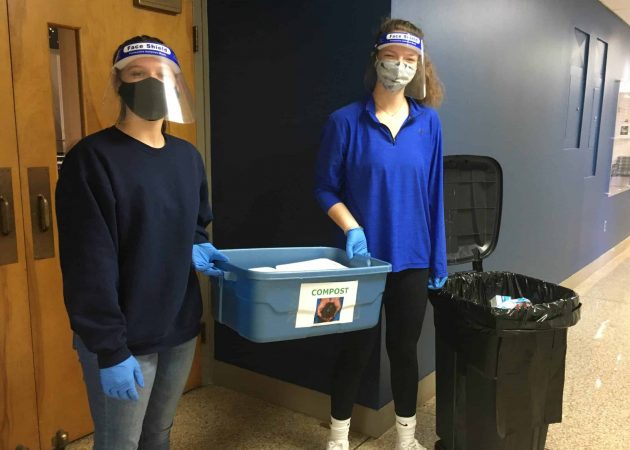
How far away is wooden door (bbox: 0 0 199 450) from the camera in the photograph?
181 cm

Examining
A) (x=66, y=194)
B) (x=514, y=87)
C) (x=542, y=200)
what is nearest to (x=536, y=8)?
(x=514, y=87)

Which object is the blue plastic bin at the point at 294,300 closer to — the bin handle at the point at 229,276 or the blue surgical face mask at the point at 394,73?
the bin handle at the point at 229,276

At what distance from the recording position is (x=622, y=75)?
16.7 feet

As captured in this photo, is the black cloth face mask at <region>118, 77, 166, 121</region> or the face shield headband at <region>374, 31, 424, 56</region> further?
the face shield headband at <region>374, 31, 424, 56</region>

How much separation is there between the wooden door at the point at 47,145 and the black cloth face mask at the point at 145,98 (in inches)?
21.9

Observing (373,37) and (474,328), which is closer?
(474,328)

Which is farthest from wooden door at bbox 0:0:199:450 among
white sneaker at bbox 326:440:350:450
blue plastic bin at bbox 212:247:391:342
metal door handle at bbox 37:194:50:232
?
white sneaker at bbox 326:440:350:450

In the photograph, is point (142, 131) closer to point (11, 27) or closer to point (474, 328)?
point (11, 27)

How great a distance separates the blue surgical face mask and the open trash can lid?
1.94 ft

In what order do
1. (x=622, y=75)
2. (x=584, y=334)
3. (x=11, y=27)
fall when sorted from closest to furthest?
(x=11, y=27), (x=584, y=334), (x=622, y=75)

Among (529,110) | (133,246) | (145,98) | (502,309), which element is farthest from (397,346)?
(529,110)

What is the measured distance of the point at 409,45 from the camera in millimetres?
1685

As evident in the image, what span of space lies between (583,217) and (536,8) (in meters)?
1.95

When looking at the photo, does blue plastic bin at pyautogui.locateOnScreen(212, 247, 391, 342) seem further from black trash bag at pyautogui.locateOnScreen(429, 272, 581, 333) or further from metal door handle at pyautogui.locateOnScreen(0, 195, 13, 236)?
metal door handle at pyautogui.locateOnScreen(0, 195, 13, 236)
